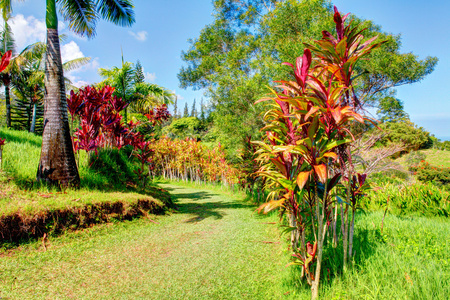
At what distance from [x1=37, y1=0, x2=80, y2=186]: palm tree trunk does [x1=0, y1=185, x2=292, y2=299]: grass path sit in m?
1.40

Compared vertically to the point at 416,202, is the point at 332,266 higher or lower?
lower

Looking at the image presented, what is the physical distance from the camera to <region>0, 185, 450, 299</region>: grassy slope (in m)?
1.99

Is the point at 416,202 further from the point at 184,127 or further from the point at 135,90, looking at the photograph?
the point at 184,127

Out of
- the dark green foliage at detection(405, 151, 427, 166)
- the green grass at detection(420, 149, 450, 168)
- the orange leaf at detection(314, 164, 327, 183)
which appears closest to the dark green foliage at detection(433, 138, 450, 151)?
the green grass at detection(420, 149, 450, 168)

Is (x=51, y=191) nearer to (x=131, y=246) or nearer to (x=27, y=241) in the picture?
(x=27, y=241)

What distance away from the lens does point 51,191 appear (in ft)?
13.3

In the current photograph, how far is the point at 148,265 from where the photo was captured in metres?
2.86

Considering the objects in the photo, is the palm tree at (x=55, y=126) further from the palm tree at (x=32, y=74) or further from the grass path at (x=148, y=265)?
the palm tree at (x=32, y=74)

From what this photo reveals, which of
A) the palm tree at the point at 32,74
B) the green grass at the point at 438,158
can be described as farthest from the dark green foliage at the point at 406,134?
the palm tree at the point at 32,74

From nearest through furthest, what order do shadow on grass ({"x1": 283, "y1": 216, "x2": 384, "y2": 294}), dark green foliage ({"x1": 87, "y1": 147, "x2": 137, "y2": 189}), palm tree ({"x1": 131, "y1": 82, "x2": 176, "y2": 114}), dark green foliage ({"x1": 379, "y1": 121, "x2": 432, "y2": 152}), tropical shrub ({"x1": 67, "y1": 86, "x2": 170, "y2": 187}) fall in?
shadow on grass ({"x1": 283, "y1": 216, "x2": 384, "y2": 294}) → tropical shrub ({"x1": 67, "y1": 86, "x2": 170, "y2": 187}) → dark green foliage ({"x1": 87, "y1": 147, "x2": 137, "y2": 189}) → palm tree ({"x1": 131, "y1": 82, "x2": 176, "y2": 114}) → dark green foliage ({"x1": 379, "y1": 121, "x2": 432, "y2": 152})

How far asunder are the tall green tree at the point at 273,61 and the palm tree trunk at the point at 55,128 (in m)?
4.22

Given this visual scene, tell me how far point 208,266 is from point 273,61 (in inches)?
295

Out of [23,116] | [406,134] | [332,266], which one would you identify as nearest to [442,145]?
[406,134]

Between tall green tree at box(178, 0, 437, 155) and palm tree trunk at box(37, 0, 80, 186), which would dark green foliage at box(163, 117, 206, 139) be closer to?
tall green tree at box(178, 0, 437, 155)
